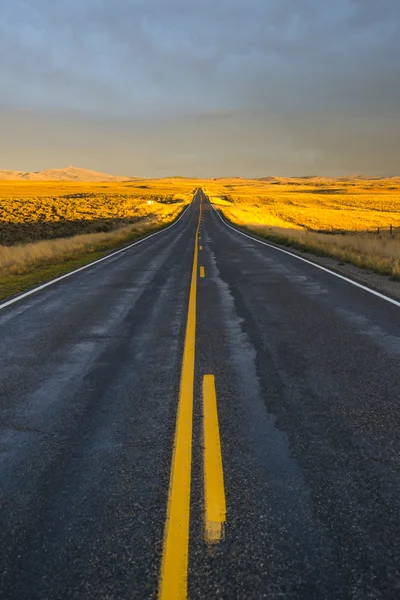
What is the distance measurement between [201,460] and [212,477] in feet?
0.78

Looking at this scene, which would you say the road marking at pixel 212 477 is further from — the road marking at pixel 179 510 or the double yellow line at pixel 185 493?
the road marking at pixel 179 510

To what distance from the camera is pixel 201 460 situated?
11.3 ft

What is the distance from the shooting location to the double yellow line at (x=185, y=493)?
2.37m

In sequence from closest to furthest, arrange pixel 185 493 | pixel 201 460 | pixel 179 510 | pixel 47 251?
1. pixel 179 510
2. pixel 185 493
3. pixel 201 460
4. pixel 47 251

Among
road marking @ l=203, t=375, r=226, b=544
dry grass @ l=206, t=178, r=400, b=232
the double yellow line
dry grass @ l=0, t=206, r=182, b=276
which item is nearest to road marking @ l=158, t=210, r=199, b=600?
the double yellow line

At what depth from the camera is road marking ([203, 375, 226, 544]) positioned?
2.71 m

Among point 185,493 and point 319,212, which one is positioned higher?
point 319,212

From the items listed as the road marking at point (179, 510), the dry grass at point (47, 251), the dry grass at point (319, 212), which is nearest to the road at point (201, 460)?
the road marking at point (179, 510)

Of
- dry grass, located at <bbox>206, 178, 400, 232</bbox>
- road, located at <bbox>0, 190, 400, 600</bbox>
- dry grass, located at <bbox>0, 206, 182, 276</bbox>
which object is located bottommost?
dry grass, located at <bbox>0, 206, 182, 276</bbox>

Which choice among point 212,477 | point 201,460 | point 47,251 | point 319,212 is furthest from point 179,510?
point 319,212

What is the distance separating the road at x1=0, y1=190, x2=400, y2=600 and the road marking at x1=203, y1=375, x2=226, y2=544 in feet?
0.05

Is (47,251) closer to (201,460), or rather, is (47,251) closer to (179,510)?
(201,460)

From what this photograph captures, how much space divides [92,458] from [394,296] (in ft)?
28.1

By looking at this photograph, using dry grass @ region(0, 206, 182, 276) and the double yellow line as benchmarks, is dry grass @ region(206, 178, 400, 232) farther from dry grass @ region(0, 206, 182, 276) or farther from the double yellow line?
the double yellow line
